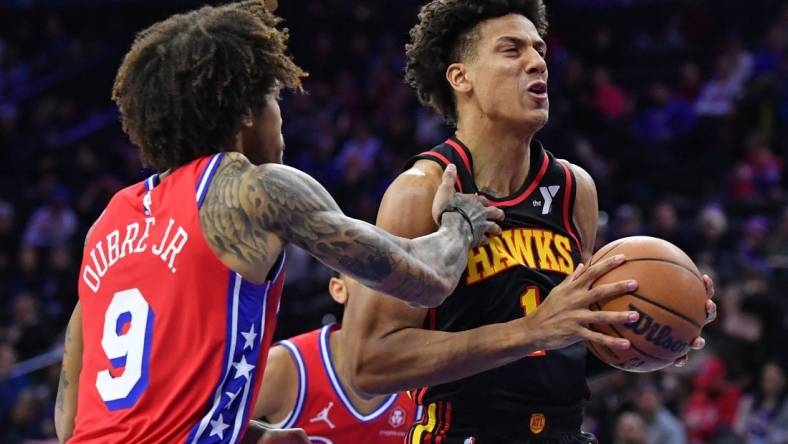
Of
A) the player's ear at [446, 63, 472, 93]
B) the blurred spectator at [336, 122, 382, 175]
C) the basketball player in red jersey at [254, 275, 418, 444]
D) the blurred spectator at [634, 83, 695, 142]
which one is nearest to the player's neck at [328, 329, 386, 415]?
the basketball player in red jersey at [254, 275, 418, 444]

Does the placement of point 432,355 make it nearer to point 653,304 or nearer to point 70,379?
point 653,304

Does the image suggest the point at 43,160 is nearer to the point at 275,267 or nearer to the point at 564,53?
the point at 564,53

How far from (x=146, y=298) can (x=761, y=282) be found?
7342 millimetres

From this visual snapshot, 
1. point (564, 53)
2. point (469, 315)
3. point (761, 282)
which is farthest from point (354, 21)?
point (469, 315)

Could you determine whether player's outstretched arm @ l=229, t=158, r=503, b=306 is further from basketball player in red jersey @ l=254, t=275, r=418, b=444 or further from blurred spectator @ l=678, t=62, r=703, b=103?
blurred spectator @ l=678, t=62, r=703, b=103

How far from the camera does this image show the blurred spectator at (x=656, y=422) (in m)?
8.30

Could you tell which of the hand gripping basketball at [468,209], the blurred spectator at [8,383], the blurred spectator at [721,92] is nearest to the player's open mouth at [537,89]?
the hand gripping basketball at [468,209]

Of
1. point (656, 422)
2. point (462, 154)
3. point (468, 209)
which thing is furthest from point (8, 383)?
point (468, 209)

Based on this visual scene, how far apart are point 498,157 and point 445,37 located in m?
0.53

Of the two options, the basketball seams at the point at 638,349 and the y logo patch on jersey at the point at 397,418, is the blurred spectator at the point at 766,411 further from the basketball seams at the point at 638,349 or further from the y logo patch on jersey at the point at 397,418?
the basketball seams at the point at 638,349

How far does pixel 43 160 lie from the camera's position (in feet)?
46.3

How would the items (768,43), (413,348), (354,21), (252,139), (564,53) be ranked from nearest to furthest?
(252,139) → (413,348) → (768,43) → (564,53) → (354,21)

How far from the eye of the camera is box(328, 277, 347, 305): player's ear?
494 cm

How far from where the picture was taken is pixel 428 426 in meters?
3.83
